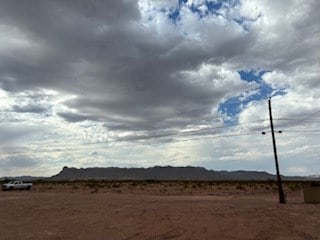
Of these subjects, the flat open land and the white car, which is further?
the white car

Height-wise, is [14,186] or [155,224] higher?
[14,186]

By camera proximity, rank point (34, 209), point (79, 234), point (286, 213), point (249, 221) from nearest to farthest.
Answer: point (79, 234), point (249, 221), point (286, 213), point (34, 209)

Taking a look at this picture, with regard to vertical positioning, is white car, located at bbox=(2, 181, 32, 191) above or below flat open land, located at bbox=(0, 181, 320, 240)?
above

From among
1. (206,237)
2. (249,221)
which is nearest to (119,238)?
(206,237)

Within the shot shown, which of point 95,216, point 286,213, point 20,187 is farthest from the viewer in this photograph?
point 20,187

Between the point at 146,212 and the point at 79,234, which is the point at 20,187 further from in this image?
the point at 79,234

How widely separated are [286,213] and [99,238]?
1526cm

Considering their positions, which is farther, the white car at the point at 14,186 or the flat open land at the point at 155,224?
the white car at the point at 14,186

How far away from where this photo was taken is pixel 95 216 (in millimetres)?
28625

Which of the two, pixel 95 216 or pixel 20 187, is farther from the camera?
pixel 20 187

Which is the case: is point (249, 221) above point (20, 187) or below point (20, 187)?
below

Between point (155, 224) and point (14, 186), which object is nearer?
point (155, 224)

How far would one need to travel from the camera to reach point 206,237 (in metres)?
20.0

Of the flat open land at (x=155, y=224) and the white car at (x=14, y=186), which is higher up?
the white car at (x=14, y=186)
